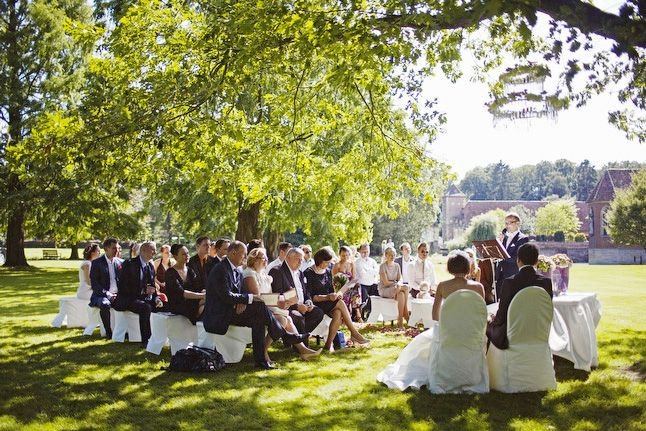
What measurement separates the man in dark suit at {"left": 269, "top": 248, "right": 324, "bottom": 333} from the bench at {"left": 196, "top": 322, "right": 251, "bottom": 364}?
0.98 metres

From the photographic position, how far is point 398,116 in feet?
41.6

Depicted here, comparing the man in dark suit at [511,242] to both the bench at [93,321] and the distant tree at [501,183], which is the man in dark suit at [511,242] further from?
the distant tree at [501,183]

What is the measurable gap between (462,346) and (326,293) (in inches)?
141

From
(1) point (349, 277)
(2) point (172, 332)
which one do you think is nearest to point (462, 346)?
(2) point (172, 332)

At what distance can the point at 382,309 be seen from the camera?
12422 mm

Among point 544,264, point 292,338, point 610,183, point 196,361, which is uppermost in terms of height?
point 610,183

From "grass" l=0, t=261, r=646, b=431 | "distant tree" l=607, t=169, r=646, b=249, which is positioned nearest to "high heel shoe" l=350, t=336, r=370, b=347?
"grass" l=0, t=261, r=646, b=431

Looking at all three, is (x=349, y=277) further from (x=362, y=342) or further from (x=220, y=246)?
(x=220, y=246)

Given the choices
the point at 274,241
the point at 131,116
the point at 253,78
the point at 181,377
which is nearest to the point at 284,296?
the point at 181,377

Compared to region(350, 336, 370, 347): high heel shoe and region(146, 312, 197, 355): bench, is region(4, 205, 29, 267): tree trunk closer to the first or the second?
region(146, 312, 197, 355): bench

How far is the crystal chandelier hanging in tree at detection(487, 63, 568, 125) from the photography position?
6980 mm

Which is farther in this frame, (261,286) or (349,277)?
(349,277)

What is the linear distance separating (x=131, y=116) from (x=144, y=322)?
11.2ft

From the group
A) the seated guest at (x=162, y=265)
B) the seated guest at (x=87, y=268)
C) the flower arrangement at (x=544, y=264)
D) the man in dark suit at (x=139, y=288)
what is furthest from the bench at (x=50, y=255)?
the flower arrangement at (x=544, y=264)
